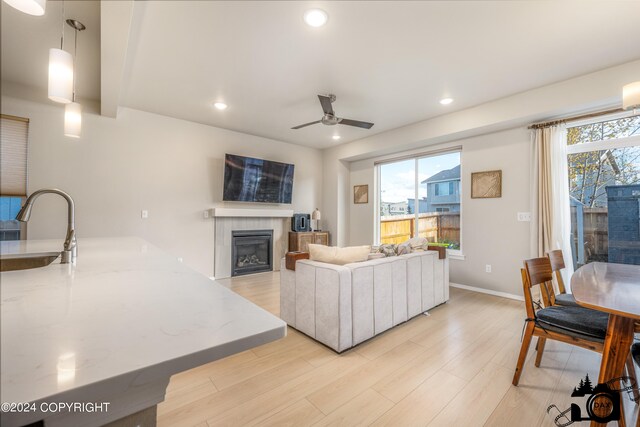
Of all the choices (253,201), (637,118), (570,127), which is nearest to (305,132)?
(253,201)

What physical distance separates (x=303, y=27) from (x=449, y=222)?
3523 millimetres

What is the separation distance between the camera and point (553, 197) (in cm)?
315

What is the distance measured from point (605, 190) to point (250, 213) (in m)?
4.73

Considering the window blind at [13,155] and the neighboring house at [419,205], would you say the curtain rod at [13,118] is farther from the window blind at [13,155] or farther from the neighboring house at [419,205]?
the neighboring house at [419,205]

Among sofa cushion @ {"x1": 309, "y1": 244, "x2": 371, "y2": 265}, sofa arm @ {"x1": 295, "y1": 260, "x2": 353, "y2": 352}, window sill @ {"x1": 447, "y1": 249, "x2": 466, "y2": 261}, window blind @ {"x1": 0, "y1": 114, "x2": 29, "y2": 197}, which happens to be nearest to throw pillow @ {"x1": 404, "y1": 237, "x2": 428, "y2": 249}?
sofa cushion @ {"x1": 309, "y1": 244, "x2": 371, "y2": 265}

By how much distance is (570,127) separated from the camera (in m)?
3.21

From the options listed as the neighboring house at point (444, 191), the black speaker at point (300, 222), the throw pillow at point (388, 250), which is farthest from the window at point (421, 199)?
the throw pillow at point (388, 250)

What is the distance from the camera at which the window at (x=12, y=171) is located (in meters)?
A: 2.91

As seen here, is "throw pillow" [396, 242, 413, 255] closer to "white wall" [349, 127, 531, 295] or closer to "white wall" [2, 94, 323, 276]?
"white wall" [349, 127, 531, 295]

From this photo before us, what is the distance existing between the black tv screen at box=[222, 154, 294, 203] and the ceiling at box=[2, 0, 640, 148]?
1.17m

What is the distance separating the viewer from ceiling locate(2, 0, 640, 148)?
1952 mm

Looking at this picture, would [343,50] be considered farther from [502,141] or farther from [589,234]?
[589,234]

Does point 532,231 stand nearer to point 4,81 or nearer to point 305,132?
point 305,132
